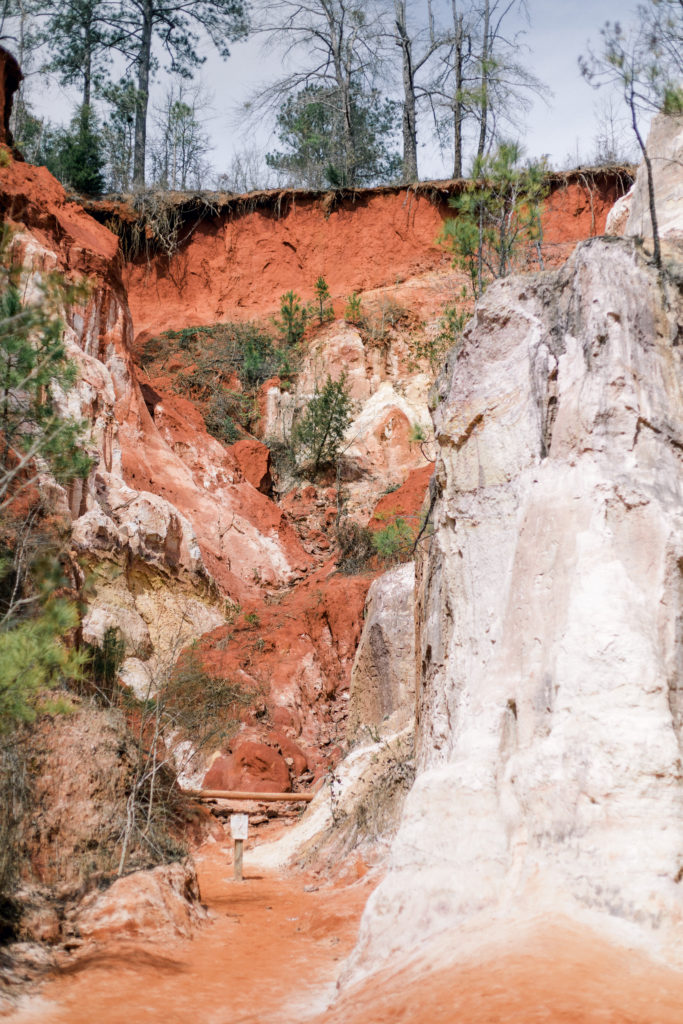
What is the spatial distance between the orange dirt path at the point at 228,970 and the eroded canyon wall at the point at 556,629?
4.08ft

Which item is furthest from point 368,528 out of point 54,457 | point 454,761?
point 454,761

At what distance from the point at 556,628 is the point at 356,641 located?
10981mm

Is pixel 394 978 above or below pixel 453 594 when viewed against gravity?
below

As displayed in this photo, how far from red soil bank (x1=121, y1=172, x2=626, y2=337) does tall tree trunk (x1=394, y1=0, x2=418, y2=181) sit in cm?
151

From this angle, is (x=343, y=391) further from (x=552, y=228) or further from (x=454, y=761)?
(x=454, y=761)

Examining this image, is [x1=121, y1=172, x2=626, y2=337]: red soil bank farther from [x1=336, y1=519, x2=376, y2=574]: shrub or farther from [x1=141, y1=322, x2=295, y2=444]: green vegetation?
[x1=336, y1=519, x2=376, y2=574]: shrub

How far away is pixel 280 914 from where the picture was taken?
9203mm

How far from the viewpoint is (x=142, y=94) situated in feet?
93.6

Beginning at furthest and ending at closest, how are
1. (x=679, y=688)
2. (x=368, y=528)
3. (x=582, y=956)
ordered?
1. (x=368, y=528)
2. (x=679, y=688)
3. (x=582, y=956)

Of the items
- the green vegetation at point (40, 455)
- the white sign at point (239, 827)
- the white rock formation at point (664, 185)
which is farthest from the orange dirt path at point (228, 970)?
the white rock formation at point (664, 185)

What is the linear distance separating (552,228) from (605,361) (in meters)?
A: 19.9

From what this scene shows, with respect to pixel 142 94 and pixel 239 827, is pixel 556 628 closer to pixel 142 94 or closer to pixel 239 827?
pixel 239 827

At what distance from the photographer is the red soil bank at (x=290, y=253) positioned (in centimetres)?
2586

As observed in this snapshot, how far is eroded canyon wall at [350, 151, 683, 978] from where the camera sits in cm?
495
